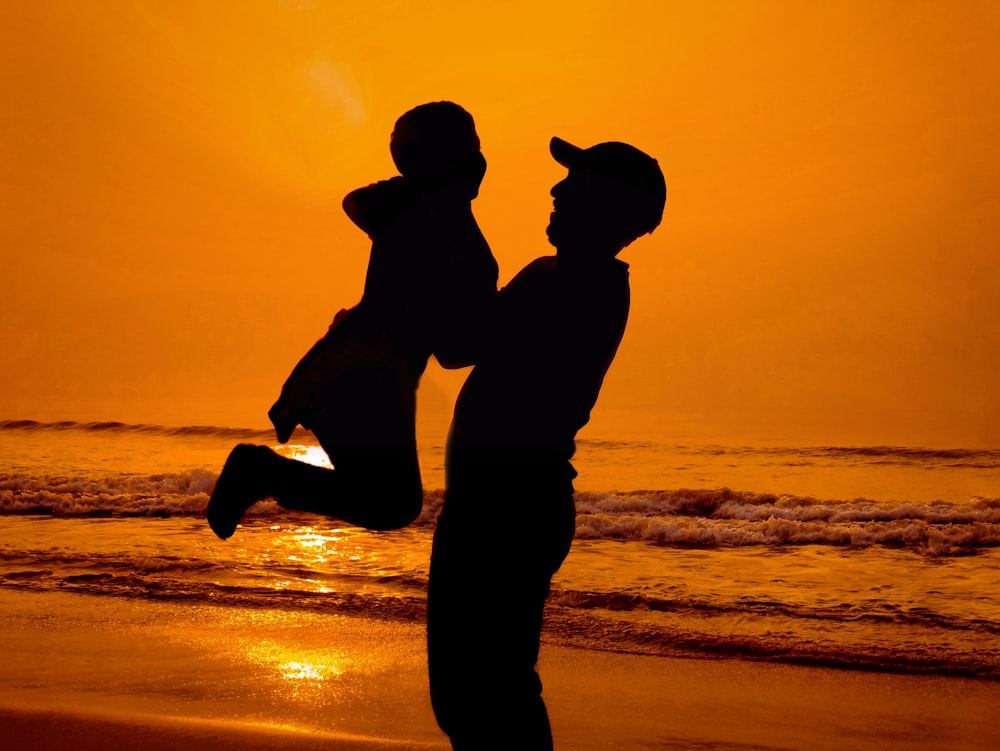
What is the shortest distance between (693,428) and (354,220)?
26.4m

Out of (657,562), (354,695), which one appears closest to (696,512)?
(657,562)

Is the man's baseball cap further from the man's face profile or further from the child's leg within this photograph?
the child's leg

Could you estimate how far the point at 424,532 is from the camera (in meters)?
11.2

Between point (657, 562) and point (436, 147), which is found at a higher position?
point (436, 147)

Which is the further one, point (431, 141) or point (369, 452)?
point (431, 141)

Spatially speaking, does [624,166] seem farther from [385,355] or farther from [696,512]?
[696,512]

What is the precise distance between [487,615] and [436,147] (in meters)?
1.06

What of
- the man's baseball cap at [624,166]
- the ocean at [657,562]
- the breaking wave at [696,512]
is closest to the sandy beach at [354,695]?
the ocean at [657,562]

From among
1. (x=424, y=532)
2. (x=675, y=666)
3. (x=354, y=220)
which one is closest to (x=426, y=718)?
(x=675, y=666)

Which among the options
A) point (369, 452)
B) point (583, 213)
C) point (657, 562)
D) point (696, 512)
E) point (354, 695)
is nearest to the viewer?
point (369, 452)

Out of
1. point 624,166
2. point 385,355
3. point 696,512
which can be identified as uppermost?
point 624,166

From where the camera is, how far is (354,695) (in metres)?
5.31

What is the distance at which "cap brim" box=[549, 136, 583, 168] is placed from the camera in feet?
8.14

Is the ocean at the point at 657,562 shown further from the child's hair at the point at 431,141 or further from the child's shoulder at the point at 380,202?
the child's hair at the point at 431,141
